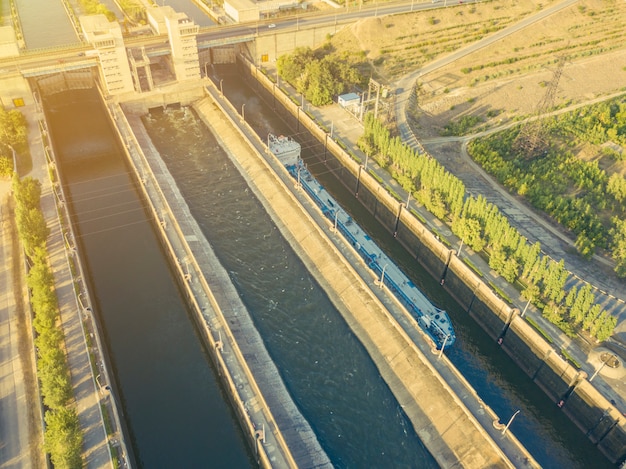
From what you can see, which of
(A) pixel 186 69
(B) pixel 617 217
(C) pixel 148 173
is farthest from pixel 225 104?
(B) pixel 617 217

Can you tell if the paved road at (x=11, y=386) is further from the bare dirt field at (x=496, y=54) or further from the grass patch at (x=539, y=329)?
the bare dirt field at (x=496, y=54)

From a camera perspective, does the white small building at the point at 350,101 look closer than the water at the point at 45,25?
Yes

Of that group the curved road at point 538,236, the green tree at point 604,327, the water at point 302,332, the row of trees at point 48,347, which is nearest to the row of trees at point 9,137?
the row of trees at point 48,347

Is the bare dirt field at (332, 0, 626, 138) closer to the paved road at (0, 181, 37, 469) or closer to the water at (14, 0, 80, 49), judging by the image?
the paved road at (0, 181, 37, 469)

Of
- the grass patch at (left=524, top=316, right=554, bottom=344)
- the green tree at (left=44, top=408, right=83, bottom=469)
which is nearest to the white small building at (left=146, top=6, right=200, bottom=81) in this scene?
the green tree at (left=44, top=408, right=83, bottom=469)

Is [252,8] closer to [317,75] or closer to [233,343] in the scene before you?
[317,75]

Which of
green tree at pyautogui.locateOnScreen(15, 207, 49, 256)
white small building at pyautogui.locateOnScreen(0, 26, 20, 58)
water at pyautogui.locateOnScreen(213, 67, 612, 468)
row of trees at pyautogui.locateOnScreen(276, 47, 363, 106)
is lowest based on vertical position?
water at pyautogui.locateOnScreen(213, 67, 612, 468)
